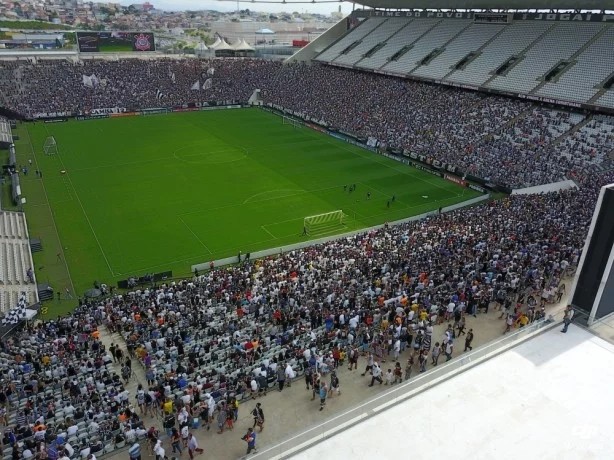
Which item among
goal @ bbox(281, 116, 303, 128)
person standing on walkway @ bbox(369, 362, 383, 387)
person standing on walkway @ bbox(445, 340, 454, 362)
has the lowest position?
goal @ bbox(281, 116, 303, 128)

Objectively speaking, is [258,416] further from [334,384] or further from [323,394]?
[334,384]

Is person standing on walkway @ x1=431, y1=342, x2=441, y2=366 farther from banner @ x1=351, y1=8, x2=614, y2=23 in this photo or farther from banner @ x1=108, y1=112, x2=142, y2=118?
banner @ x1=108, y1=112, x2=142, y2=118

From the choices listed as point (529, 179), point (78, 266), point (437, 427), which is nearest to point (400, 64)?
point (529, 179)

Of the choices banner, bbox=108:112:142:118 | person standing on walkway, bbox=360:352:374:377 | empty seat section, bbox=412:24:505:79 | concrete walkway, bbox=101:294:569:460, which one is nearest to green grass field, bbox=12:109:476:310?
banner, bbox=108:112:142:118

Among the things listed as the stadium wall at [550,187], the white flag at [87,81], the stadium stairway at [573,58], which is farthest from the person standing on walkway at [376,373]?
the white flag at [87,81]

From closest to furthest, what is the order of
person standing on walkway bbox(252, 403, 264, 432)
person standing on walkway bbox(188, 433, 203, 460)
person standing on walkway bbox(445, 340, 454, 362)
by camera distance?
person standing on walkway bbox(188, 433, 203, 460), person standing on walkway bbox(252, 403, 264, 432), person standing on walkway bbox(445, 340, 454, 362)

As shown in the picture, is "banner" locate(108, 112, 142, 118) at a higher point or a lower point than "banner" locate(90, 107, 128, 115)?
lower

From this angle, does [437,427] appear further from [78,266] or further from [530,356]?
[78,266]

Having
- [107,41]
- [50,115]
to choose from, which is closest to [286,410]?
[50,115]
